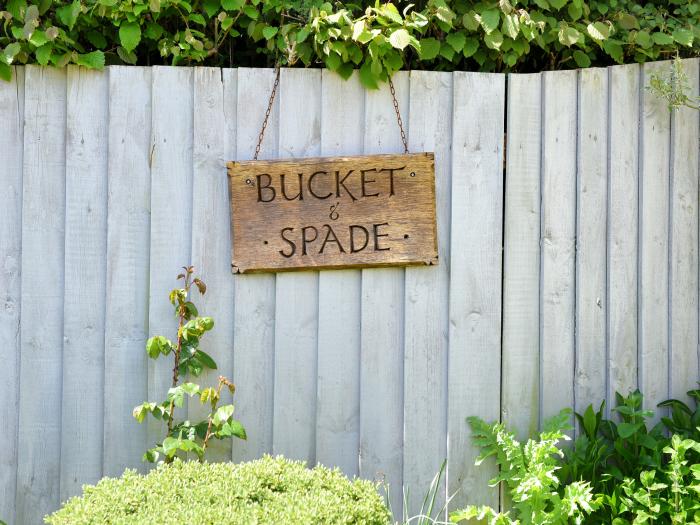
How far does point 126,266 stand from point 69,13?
1.06 meters

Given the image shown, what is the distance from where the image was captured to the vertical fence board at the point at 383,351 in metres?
3.73

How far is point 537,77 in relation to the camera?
380cm

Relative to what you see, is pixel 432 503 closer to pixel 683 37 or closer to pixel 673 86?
pixel 673 86

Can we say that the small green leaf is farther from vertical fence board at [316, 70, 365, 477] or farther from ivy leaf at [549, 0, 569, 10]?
ivy leaf at [549, 0, 569, 10]

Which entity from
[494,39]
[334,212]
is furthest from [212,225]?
[494,39]

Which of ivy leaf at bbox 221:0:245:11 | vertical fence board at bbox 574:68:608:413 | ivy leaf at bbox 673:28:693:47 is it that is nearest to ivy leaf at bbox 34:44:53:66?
ivy leaf at bbox 221:0:245:11

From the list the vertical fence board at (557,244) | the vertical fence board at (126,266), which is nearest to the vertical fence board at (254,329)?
the vertical fence board at (126,266)

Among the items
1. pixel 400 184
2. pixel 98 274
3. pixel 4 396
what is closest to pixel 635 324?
pixel 400 184

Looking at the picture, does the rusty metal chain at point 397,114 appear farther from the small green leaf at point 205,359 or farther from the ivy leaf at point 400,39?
the small green leaf at point 205,359

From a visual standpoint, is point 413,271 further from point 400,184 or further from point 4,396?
point 4,396

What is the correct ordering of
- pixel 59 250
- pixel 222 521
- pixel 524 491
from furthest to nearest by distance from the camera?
pixel 59 250, pixel 524 491, pixel 222 521

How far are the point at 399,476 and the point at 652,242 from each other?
1.48 m

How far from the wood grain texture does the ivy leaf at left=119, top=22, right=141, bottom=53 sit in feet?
0.90

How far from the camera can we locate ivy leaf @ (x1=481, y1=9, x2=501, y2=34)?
12.1 feet
